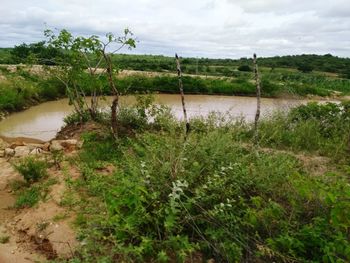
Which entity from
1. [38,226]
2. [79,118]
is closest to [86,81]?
[79,118]

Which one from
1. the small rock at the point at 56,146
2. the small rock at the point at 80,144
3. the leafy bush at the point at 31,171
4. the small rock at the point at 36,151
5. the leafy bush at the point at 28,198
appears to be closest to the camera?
the leafy bush at the point at 28,198

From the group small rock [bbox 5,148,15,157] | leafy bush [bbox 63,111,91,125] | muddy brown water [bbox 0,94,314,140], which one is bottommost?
muddy brown water [bbox 0,94,314,140]

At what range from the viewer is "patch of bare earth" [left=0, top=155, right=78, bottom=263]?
10.8ft

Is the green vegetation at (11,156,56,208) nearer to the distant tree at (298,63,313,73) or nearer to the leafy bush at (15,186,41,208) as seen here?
the leafy bush at (15,186,41,208)

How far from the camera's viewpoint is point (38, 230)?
3.63 m

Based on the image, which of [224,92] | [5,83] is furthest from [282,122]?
[224,92]

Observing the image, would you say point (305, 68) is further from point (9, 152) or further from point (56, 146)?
point (9, 152)

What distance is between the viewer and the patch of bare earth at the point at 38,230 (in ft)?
10.8

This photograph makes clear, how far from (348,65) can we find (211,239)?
36944mm

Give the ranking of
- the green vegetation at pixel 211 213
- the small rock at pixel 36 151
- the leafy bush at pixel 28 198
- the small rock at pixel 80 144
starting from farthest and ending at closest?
the small rock at pixel 80 144 → the small rock at pixel 36 151 → the leafy bush at pixel 28 198 → the green vegetation at pixel 211 213

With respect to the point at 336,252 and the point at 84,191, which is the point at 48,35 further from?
the point at 336,252

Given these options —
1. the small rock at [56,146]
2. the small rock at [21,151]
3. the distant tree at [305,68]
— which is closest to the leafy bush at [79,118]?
the small rock at [56,146]

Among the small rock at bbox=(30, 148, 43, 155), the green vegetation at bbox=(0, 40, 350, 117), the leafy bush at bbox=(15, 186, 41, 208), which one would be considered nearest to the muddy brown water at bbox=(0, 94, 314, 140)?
the green vegetation at bbox=(0, 40, 350, 117)

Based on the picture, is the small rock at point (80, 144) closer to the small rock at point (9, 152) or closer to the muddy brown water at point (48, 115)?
the small rock at point (9, 152)
